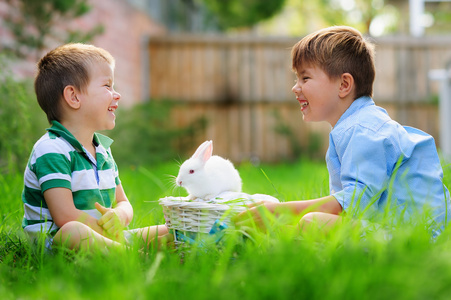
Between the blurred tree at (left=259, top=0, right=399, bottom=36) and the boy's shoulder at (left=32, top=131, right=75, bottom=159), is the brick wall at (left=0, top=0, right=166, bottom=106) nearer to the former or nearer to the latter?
the boy's shoulder at (left=32, top=131, right=75, bottom=159)

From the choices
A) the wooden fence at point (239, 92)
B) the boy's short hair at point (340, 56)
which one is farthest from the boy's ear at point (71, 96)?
the wooden fence at point (239, 92)

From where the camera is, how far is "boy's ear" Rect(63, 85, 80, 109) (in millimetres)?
2180

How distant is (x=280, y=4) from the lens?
400 inches

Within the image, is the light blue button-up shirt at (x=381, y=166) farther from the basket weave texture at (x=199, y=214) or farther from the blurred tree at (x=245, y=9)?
the blurred tree at (x=245, y=9)

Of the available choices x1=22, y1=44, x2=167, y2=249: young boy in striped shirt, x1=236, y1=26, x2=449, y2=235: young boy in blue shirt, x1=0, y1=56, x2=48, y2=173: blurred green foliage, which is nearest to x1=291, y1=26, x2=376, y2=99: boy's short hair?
x1=236, y1=26, x2=449, y2=235: young boy in blue shirt

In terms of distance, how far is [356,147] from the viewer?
1.89m

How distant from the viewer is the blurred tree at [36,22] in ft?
15.2

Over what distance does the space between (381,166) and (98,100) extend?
49.2 inches

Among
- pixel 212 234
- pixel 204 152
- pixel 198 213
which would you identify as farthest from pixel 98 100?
pixel 212 234

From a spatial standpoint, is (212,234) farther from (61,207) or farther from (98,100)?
(98,100)

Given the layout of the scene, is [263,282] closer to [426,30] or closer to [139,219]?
[139,219]

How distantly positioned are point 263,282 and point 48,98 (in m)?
1.49

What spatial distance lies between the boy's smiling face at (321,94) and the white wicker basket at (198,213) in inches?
19.7

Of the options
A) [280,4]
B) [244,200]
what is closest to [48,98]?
[244,200]
